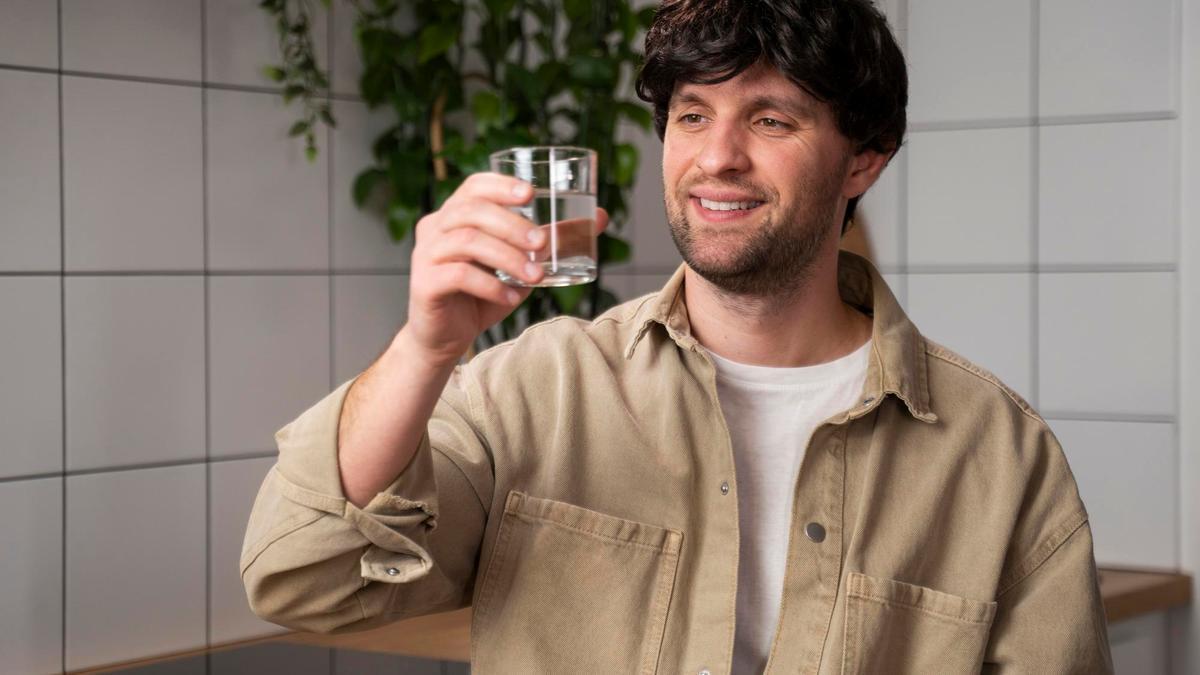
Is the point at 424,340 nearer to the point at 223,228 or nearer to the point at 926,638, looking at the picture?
the point at 926,638

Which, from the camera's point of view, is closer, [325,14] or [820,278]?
[820,278]

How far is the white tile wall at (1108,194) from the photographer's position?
2498 mm

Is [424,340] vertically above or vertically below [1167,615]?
above

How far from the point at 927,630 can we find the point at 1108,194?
1.37 meters

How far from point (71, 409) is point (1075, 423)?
181cm

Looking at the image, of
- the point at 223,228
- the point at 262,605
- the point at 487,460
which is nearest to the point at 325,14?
the point at 223,228

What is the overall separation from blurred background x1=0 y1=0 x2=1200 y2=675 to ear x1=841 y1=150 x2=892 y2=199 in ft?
3.12

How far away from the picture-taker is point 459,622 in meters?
2.26

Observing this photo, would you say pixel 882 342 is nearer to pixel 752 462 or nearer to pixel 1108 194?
pixel 752 462

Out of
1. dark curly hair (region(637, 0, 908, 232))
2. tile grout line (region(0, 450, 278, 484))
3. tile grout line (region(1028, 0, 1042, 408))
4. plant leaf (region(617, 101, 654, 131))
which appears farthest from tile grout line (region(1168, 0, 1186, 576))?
tile grout line (region(0, 450, 278, 484))

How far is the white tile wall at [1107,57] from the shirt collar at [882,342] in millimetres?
1151

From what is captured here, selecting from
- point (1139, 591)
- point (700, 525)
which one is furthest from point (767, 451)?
point (1139, 591)

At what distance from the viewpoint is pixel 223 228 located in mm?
2203

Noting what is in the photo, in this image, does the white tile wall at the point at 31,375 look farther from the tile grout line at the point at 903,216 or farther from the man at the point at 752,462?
the tile grout line at the point at 903,216
